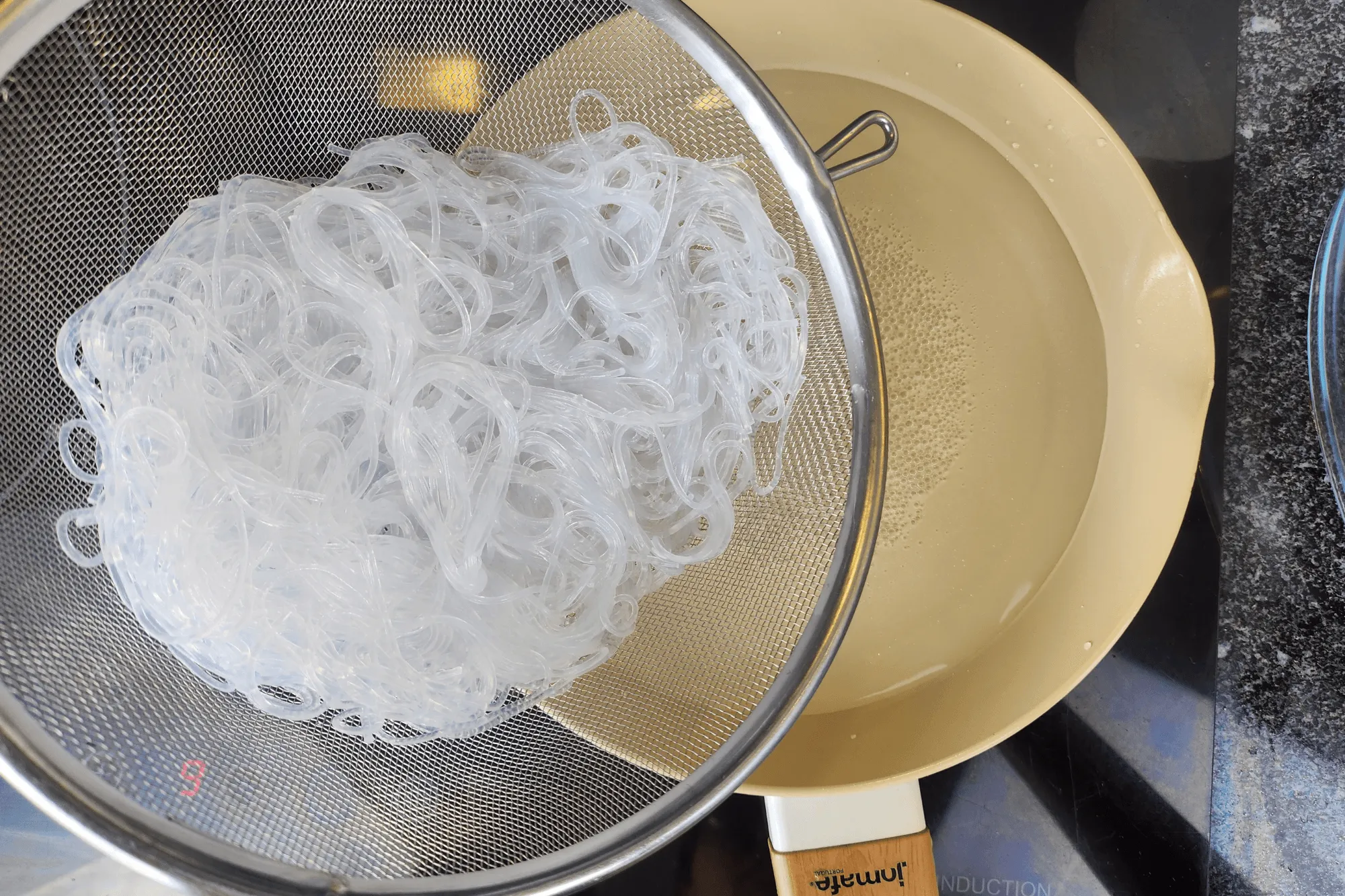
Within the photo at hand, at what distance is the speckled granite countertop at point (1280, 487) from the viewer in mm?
1152

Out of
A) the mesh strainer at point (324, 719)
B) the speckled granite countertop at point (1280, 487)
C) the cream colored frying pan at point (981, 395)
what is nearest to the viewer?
the mesh strainer at point (324, 719)

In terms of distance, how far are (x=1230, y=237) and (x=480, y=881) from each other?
127 cm

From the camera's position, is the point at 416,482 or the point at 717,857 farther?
the point at 717,857

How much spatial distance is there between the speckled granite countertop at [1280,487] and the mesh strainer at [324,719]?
669mm

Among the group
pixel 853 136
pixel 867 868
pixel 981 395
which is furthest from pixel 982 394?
pixel 867 868

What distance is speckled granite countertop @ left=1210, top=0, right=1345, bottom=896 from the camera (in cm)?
115

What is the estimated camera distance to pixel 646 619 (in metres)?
1.01

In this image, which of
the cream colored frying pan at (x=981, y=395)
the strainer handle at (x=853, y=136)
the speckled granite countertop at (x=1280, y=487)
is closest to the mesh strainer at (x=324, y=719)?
the strainer handle at (x=853, y=136)

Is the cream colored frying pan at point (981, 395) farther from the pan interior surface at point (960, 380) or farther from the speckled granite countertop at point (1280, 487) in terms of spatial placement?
the speckled granite countertop at point (1280, 487)

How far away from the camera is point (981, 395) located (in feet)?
3.51

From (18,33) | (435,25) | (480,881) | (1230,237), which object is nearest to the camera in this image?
(18,33)

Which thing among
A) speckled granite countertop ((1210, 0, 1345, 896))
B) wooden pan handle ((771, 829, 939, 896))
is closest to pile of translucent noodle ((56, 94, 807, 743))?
wooden pan handle ((771, 829, 939, 896))

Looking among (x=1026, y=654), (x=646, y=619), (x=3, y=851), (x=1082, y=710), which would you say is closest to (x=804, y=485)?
(x=646, y=619)

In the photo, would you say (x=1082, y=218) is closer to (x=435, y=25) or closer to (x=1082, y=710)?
(x=1082, y=710)
